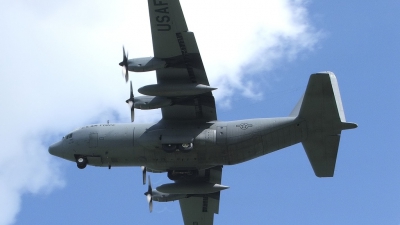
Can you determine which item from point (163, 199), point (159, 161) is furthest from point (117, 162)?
point (163, 199)

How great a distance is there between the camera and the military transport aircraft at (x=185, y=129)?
131ft

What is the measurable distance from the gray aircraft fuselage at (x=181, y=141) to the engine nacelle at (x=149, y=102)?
1.60 meters

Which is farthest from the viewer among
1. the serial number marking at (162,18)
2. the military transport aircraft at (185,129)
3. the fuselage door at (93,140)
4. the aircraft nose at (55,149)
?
the aircraft nose at (55,149)

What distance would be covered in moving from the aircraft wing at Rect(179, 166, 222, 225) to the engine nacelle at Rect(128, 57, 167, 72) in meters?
11.2

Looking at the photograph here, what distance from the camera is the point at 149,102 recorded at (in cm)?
A: 4112

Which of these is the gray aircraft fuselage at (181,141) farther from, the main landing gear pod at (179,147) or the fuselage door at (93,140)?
the main landing gear pod at (179,147)

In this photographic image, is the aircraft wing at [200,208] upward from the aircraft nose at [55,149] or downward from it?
downward

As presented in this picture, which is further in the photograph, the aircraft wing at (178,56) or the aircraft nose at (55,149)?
the aircraft nose at (55,149)

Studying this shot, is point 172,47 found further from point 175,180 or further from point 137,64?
point 175,180

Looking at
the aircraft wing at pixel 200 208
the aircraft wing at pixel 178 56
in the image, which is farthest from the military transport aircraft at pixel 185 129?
the aircraft wing at pixel 200 208

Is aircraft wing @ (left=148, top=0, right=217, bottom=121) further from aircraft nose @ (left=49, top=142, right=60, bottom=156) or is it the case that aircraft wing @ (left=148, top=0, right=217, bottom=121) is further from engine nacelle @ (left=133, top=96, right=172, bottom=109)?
aircraft nose @ (left=49, top=142, right=60, bottom=156)

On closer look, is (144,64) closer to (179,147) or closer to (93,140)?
(179,147)

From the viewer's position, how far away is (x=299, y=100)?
4472cm

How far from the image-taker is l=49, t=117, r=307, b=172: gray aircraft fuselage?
41375 mm
